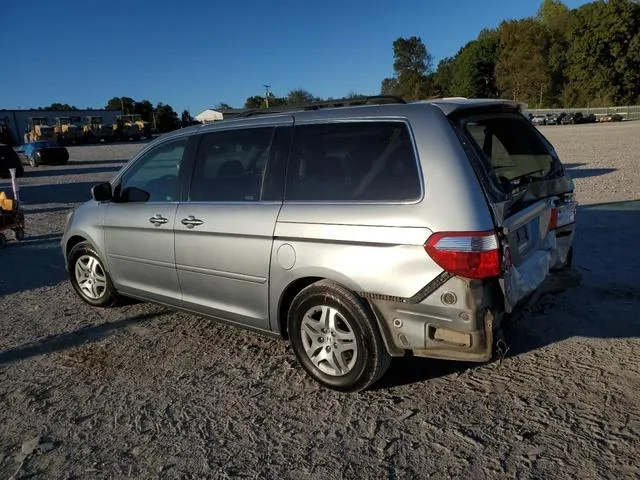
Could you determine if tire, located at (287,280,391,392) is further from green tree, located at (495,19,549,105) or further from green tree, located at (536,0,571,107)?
green tree, located at (536,0,571,107)

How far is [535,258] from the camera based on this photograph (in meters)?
3.55

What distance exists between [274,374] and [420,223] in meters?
1.64

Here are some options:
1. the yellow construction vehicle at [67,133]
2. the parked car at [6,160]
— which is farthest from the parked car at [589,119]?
the parked car at [6,160]

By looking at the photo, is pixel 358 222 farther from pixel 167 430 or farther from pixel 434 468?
pixel 167 430

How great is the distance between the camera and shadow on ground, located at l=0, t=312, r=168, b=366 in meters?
4.33

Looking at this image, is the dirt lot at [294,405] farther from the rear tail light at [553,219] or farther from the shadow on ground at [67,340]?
the rear tail light at [553,219]

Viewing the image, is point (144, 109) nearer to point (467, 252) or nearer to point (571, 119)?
point (571, 119)

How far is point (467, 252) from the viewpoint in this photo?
2.85m

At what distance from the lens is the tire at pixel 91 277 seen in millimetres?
5168

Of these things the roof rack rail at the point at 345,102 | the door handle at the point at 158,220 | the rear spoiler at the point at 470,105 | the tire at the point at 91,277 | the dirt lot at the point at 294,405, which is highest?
the roof rack rail at the point at 345,102

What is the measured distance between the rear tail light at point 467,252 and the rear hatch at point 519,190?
0.10 metres

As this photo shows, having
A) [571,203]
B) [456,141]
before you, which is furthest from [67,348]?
[571,203]

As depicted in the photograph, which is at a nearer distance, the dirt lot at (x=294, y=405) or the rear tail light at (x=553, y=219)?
the dirt lot at (x=294, y=405)

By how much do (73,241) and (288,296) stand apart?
9.86 feet
